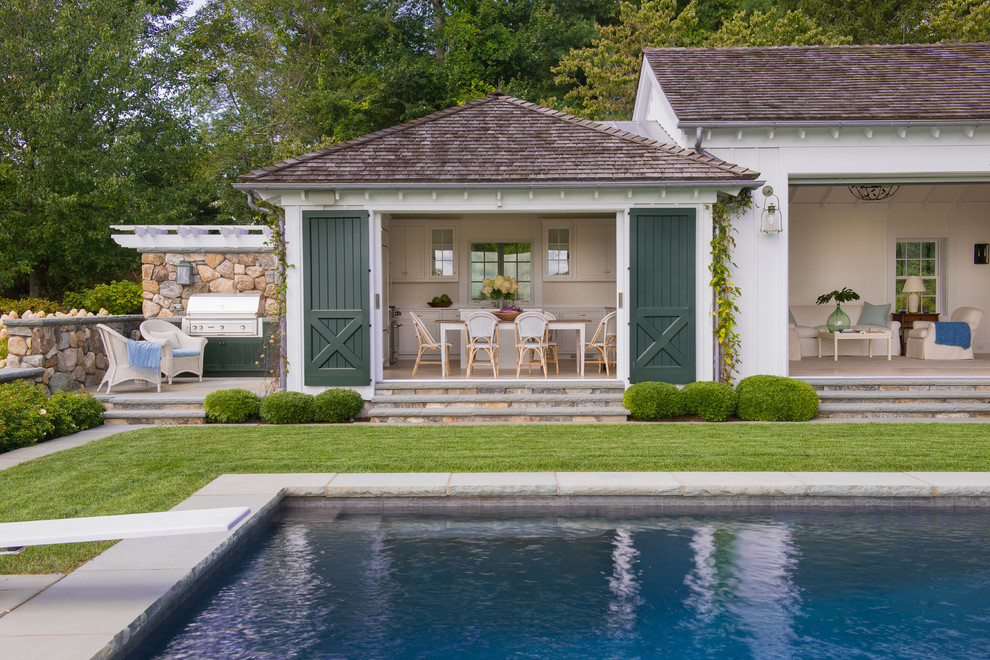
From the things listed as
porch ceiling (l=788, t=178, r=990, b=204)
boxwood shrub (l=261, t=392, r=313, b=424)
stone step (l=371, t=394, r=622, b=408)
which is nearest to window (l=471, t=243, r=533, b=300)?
stone step (l=371, t=394, r=622, b=408)

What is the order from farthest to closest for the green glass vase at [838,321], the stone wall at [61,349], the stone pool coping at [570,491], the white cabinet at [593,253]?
the white cabinet at [593,253], the green glass vase at [838,321], the stone wall at [61,349], the stone pool coping at [570,491]

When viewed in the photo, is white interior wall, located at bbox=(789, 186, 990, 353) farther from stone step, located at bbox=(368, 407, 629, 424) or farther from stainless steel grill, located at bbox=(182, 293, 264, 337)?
stainless steel grill, located at bbox=(182, 293, 264, 337)

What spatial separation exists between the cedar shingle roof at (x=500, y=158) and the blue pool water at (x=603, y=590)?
4.94 meters

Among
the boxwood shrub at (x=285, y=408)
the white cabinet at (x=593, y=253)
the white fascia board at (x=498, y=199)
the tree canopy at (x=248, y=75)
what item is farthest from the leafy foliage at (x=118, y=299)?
the white cabinet at (x=593, y=253)

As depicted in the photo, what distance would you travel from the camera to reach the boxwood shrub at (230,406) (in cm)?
959

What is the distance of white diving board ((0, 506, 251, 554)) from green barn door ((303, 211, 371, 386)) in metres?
5.63

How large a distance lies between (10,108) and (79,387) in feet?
42.1

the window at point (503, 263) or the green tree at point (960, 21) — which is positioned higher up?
the green tree at point (960, 21)

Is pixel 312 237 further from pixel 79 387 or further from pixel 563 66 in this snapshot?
pixel 563 66

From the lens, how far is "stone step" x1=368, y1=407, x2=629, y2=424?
9.61m

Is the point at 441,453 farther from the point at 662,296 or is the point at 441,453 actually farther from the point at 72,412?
the point at 72,412

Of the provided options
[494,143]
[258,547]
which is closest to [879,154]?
[494,143]

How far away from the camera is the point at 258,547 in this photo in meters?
5.54

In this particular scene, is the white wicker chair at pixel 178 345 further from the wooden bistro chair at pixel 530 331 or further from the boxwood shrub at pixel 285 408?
the wooden bistro chair at pixel 530 331
